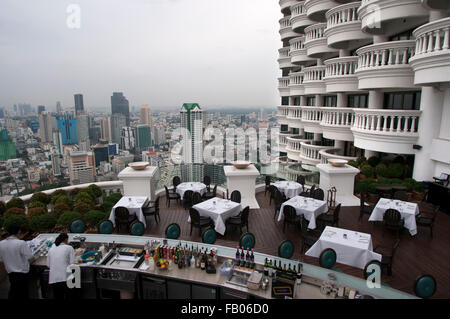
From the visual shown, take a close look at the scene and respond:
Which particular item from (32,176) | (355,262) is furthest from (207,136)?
(355,262)

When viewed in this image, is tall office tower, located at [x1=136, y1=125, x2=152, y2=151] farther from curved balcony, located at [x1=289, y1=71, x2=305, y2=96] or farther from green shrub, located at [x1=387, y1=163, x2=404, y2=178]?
curved balcony, located at [x1=289, y1=71, x2=305, y2=96]

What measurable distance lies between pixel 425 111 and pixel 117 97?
19.4 metres

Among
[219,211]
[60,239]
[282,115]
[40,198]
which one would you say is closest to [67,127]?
[40,198]

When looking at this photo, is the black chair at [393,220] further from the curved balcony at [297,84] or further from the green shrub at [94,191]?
the curved balcony at [297,84]

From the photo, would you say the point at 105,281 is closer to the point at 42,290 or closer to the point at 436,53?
the point at 42,290

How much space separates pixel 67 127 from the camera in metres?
15.8

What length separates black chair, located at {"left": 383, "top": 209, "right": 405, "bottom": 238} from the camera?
25.4 feet

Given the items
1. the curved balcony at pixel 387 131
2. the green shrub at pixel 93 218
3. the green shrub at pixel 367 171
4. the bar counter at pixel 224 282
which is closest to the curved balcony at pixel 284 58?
the curved balcony at pixel 387 131

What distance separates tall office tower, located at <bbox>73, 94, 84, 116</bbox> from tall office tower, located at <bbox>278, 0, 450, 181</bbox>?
1635 centimetres

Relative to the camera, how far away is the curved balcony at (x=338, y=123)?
20.9 metres

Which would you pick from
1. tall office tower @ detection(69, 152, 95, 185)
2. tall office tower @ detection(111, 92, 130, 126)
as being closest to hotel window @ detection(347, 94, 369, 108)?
tall office tower @ detection(111, 92, 130, 126)

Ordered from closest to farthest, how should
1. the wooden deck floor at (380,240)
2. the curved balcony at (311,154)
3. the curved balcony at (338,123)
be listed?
1. the wooden deck floor at (380,240)
2. the curved balcony at (338,123)
3. the curved balcony at (311,154)

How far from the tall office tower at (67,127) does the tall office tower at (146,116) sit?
522 cm

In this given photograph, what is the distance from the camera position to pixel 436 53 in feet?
34.1
